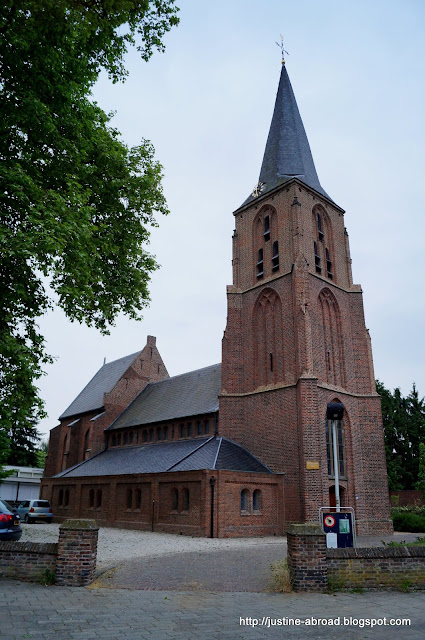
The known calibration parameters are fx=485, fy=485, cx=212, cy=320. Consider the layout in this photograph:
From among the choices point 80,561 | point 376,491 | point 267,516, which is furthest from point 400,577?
point 376,491

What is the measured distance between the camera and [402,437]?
162 ft

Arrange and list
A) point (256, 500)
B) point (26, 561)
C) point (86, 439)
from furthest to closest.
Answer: point (86, 439)
point (256, 500)
point (26, 561)

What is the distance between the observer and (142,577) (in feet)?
31.9

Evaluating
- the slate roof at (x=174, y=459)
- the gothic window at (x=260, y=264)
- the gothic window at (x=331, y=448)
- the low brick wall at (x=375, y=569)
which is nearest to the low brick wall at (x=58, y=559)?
the low brick wall at (x=375, y=569)

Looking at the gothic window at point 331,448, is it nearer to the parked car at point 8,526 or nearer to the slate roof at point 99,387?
the parked car at point 8,526

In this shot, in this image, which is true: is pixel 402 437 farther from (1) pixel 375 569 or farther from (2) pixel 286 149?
(1) pixel 375 569

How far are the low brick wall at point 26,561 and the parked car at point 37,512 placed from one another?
26442 mm

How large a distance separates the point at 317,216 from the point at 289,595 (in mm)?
26367

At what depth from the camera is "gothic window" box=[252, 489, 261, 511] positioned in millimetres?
23625

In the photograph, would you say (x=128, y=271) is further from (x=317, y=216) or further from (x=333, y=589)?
(x=317, y=216)

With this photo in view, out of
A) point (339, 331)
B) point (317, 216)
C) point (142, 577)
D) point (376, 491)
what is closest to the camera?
point (142, 577)

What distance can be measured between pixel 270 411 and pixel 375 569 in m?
17.6

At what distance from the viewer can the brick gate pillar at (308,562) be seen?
8.27 metres

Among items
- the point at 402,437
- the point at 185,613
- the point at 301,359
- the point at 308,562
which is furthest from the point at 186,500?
the point at 402,437
